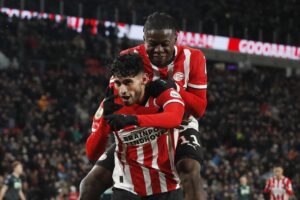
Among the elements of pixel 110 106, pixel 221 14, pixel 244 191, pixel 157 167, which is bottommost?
pixel 244 191

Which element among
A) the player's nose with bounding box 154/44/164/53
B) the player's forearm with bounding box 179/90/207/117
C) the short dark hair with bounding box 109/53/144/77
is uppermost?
the player's nose with bounding box 154/44/164/53

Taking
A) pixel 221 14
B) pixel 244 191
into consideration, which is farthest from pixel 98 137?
pixel 221 14

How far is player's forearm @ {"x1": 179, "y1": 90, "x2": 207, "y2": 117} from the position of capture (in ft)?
20.4

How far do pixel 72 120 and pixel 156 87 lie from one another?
14448 millimetres

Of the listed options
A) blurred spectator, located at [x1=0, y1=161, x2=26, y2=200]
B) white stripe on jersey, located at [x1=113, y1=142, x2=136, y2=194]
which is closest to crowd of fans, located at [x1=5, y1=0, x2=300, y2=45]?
blurred spectator, located at [x1=0, y1=161, x2=26, y2=200]

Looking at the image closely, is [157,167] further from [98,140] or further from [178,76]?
[178,76]

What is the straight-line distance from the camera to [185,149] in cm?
610

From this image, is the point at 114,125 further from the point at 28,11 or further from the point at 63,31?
the point at 28,11

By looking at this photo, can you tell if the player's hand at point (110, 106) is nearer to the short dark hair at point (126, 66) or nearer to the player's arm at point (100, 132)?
the player's arm at point (100, 132)

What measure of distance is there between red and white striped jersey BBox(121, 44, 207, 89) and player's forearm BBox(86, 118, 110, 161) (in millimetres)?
830

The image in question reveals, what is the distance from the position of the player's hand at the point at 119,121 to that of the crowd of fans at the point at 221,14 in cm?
2145

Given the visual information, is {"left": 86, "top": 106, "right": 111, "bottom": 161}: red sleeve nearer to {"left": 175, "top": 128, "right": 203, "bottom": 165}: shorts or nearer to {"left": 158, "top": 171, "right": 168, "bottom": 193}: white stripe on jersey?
{"left": 158, "top": 171, "right": 168, "bottom": 193}: white stripe on jersey

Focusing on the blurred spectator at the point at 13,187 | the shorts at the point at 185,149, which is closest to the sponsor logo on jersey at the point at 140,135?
the shorts at the point at 185,149

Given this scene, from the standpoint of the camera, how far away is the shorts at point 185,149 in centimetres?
608
